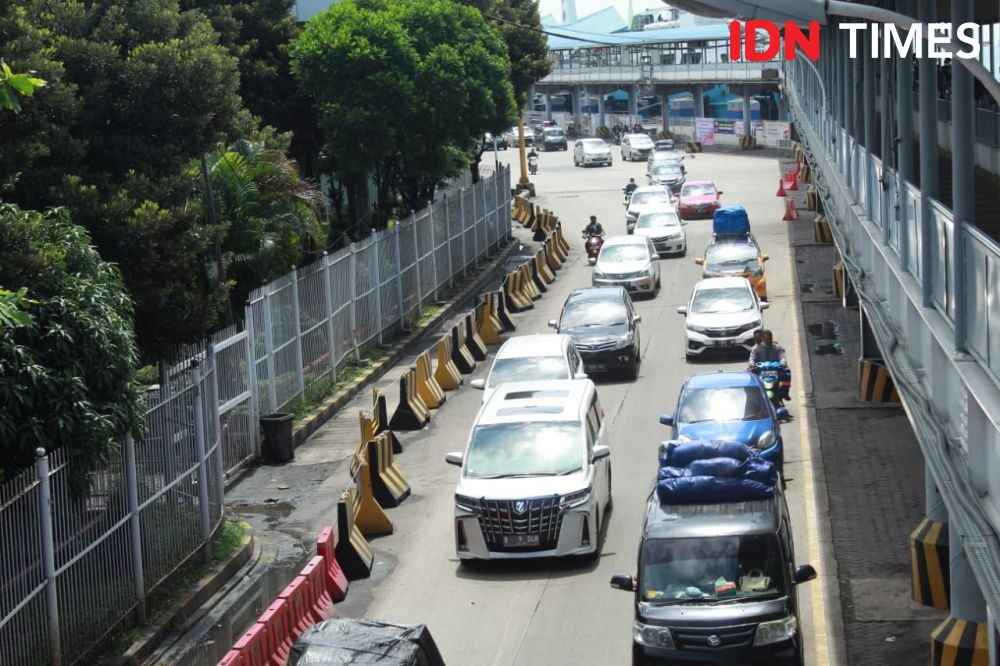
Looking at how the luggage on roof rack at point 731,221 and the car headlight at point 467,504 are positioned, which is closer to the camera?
the car headlight at point 467,504

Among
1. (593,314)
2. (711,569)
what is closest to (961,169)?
(711,569)

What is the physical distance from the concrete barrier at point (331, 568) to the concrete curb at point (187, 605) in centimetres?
146

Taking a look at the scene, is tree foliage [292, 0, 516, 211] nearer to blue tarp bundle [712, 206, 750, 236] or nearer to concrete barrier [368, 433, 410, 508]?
blue tarp bundle [712, 206, 750, 236]

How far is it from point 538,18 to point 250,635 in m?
56.0

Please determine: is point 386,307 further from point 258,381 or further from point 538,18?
point 538,18

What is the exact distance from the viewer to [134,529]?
15.1m

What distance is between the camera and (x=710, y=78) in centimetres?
9462

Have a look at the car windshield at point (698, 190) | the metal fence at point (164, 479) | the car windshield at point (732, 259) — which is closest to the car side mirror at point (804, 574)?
the metal fence at point (164, 479)

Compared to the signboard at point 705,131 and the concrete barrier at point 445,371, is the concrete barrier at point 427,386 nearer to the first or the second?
the concrete barrier at point 445,371

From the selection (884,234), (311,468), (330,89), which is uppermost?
(330,89)

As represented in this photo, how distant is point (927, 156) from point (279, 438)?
43.9ft

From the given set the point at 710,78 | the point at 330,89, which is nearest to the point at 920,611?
the point at 330,89

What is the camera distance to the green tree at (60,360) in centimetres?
1265

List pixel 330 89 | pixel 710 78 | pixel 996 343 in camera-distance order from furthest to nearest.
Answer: pixel 710 78, pixel 330 89, pixel 996 343
